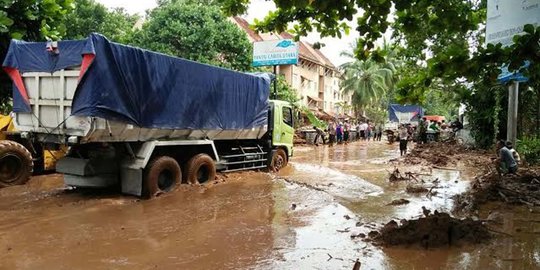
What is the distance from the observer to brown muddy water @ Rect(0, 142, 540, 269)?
17.2 ft

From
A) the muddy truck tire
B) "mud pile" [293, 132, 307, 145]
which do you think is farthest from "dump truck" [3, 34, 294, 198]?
"mud pile" [293, 132, 307, 145]

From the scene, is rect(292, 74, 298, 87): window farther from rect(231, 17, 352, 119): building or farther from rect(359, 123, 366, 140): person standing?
rect(359, 123, 366, 140): person standing

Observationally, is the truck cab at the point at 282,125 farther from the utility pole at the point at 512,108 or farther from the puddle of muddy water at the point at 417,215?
the utility pole at the point at 512,108

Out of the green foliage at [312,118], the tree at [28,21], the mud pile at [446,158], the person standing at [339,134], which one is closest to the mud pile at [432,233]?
the tree at [28,21]

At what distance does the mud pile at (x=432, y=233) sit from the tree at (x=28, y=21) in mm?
8953

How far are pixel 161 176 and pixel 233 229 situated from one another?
133 inches

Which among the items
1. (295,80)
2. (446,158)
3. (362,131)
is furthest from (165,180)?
(295,80)

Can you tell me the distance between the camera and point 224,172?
477 inches

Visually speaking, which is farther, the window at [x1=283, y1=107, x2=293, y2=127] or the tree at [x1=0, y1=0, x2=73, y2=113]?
the window at [x1=283, y1=107, x2=293, y2=127]

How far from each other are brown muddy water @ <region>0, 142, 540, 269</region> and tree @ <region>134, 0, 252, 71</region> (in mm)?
13458

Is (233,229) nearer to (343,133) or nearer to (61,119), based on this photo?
(61,119)

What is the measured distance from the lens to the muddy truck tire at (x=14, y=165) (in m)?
9.50

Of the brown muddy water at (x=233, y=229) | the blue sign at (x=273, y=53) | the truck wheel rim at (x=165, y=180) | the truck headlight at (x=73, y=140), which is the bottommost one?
the brown muddy water at (x=233, y=229)

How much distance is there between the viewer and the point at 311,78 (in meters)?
46.8
